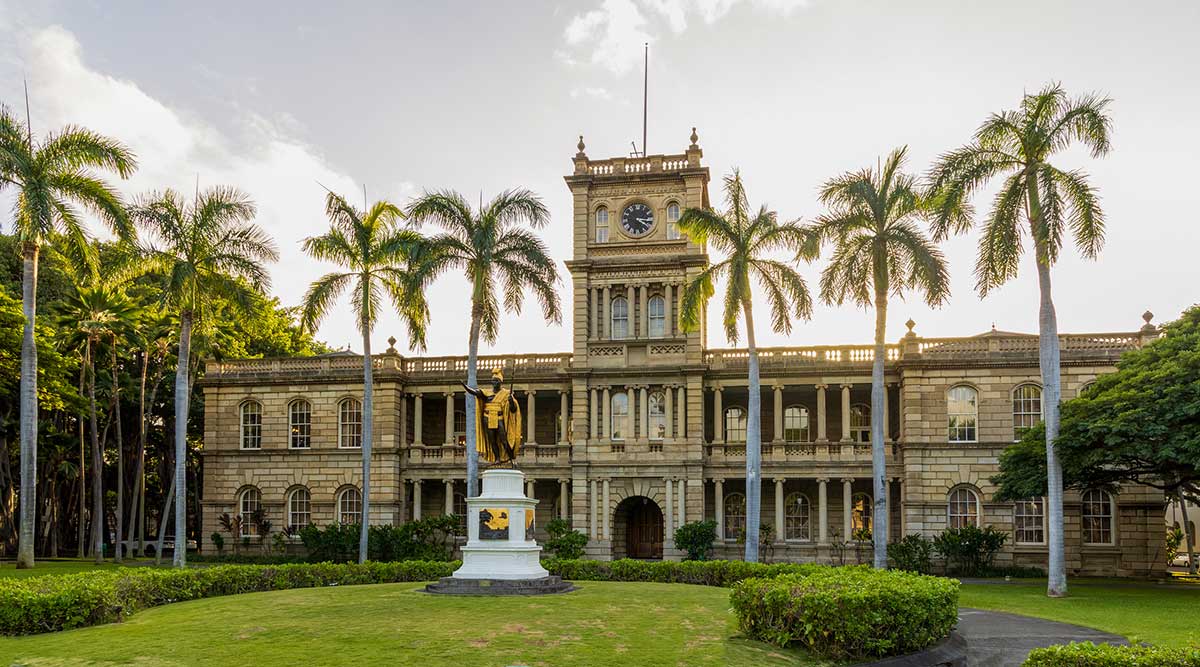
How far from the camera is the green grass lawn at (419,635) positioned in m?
13.6

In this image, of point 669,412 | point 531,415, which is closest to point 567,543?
point 669,412

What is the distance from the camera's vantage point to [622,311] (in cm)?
3981

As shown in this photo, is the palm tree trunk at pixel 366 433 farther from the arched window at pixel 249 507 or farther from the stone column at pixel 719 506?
the stone column at pixel 719 506

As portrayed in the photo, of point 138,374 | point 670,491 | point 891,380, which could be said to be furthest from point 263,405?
point 891,380

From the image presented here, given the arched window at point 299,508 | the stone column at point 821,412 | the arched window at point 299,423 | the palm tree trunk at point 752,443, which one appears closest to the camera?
the palm tree trunk at point 752,443

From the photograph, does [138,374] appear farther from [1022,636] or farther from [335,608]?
[1022,636]

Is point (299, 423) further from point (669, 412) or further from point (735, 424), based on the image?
point (735, 424)

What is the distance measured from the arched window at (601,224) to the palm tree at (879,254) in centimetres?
1150

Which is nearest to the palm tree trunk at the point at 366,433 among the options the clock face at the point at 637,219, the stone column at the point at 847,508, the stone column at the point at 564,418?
the stone column at the point at 564,418

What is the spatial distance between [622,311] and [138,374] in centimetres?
2317

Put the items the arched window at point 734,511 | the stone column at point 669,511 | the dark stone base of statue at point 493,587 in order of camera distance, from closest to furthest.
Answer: the dark stone base of statue at point 493,587 → the stone column at point 669,511 → the arched window at point 734,511

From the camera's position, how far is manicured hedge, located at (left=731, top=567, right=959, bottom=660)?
45.1ft

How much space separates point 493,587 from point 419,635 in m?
5.75

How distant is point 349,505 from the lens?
137 ft
